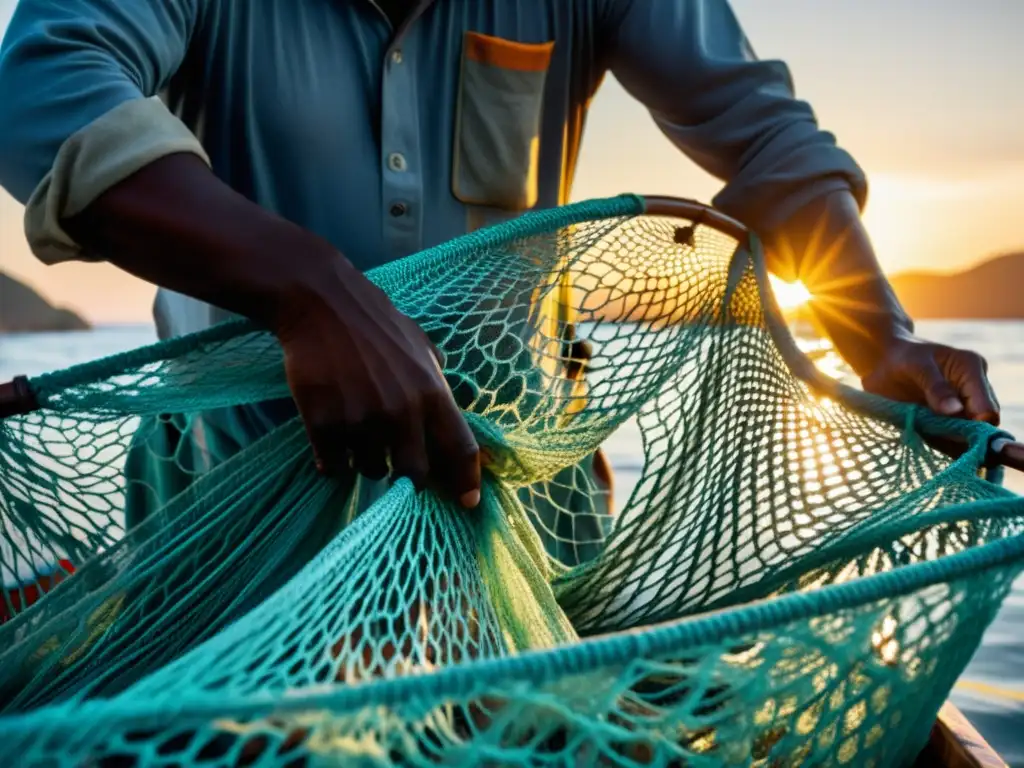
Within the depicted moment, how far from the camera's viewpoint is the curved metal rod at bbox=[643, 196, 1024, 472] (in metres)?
1.00

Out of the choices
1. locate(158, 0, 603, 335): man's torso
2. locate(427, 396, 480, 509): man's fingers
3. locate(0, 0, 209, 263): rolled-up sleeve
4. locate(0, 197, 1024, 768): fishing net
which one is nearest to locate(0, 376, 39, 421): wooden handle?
locate(0, 197, 1024, 768): fishing net

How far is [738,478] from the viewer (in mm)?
1255

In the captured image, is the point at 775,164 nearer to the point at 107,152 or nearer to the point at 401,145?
the point at 401,145

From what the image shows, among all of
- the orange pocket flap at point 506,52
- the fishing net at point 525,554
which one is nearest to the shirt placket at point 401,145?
the orange pocket flap at point 506,52

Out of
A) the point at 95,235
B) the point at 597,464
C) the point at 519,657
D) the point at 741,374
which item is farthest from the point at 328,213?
the point at 519,657

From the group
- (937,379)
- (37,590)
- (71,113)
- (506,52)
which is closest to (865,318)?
(937,379)

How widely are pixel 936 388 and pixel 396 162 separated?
0.82 meters

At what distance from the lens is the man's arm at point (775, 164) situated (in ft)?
4.30

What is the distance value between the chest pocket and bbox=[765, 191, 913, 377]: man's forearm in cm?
45

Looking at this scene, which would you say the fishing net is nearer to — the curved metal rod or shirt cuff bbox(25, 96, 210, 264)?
the curved metal rod

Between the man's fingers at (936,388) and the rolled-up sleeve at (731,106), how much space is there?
34 centimetres

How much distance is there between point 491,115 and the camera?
1441 millimetres

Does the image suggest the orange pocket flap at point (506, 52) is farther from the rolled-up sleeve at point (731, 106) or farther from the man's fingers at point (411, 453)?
the man's fingers at point (411, 453)

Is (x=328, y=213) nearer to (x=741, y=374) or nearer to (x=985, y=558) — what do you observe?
(x=741, y=374)
